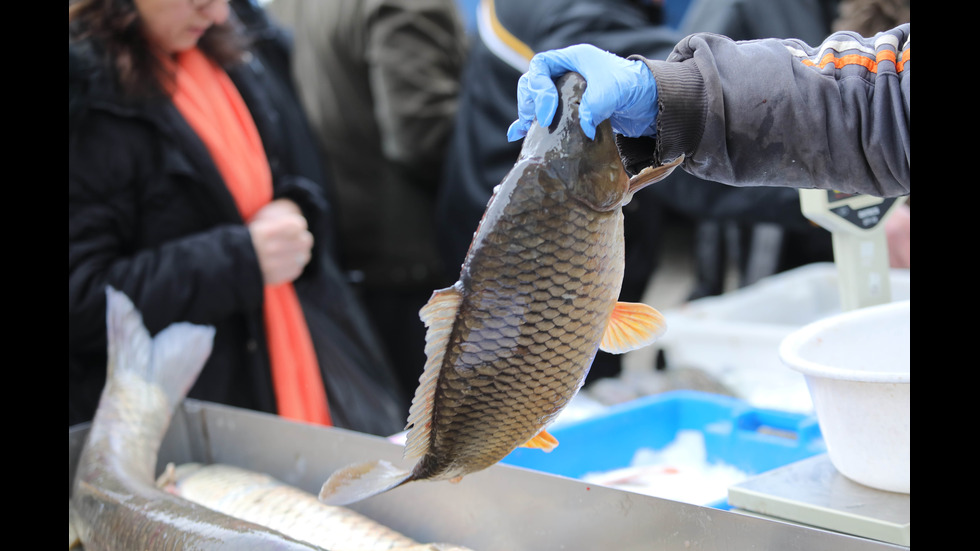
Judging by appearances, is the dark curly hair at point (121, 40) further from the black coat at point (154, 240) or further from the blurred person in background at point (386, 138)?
the blurred person in background at point (386, 138)

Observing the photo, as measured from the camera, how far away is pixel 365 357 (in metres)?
3.09

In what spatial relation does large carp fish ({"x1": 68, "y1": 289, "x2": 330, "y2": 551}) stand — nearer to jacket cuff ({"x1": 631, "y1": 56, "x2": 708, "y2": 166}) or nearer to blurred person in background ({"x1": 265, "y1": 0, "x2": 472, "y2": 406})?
jacket cuff ({"x1": 631, "y1": 56, "x2": 708, "y2": 166})

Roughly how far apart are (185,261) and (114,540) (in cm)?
103

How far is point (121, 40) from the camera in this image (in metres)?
2.52

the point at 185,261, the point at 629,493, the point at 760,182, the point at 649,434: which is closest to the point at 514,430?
the point at 629,493

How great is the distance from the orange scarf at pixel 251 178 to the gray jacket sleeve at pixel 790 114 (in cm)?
176

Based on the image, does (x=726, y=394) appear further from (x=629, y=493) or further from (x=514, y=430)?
(x=514, y=430)

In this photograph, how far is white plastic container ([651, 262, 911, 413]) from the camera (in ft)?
9.18

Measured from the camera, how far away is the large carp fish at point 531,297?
3.71 feet

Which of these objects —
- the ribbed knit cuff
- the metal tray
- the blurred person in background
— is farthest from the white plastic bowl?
the blurred person in background

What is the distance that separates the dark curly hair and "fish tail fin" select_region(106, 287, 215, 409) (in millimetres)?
669

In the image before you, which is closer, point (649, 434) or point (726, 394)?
point (649, 434)

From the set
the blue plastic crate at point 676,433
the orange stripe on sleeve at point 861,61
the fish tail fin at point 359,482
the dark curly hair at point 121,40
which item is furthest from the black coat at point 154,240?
the orange stripe on sleeve at point 861,61
